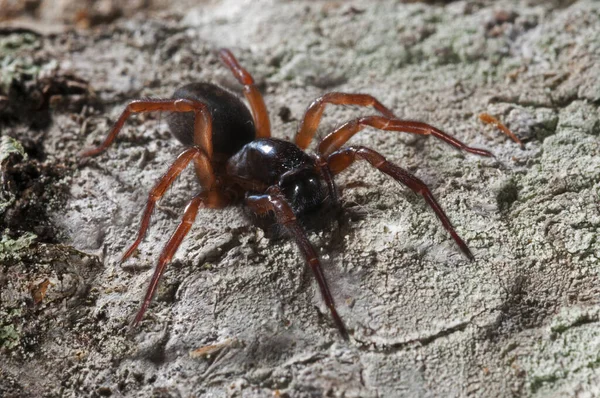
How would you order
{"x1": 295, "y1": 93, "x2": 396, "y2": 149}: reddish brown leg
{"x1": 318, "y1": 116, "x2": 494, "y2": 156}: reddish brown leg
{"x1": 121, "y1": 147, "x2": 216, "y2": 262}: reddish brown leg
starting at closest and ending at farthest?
{"x1": 121, "y1": 147, "x2": 216, "y2": 262}: reddish brown leg, {"x1": 318, "y1": 116, "x2": 494, "y2": 156}: reddish brown leg, {"x1": 295, "y1": 93, "x2": 396, "y2": 149}: reddish brown leg

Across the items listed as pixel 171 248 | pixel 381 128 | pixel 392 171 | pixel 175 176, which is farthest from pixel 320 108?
pixel 171 248

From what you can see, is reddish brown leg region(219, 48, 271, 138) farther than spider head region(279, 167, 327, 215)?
Yes

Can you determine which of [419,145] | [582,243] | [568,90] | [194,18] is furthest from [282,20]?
[582,243]

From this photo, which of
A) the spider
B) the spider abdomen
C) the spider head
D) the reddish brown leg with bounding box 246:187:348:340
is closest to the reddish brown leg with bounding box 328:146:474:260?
the spider

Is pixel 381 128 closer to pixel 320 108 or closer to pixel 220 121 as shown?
pixel 320 108

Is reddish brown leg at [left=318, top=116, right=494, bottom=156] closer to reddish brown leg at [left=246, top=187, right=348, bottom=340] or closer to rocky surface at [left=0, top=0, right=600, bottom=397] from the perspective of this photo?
rocky surface at [left=0, top=0, right=600, bottom=397]
